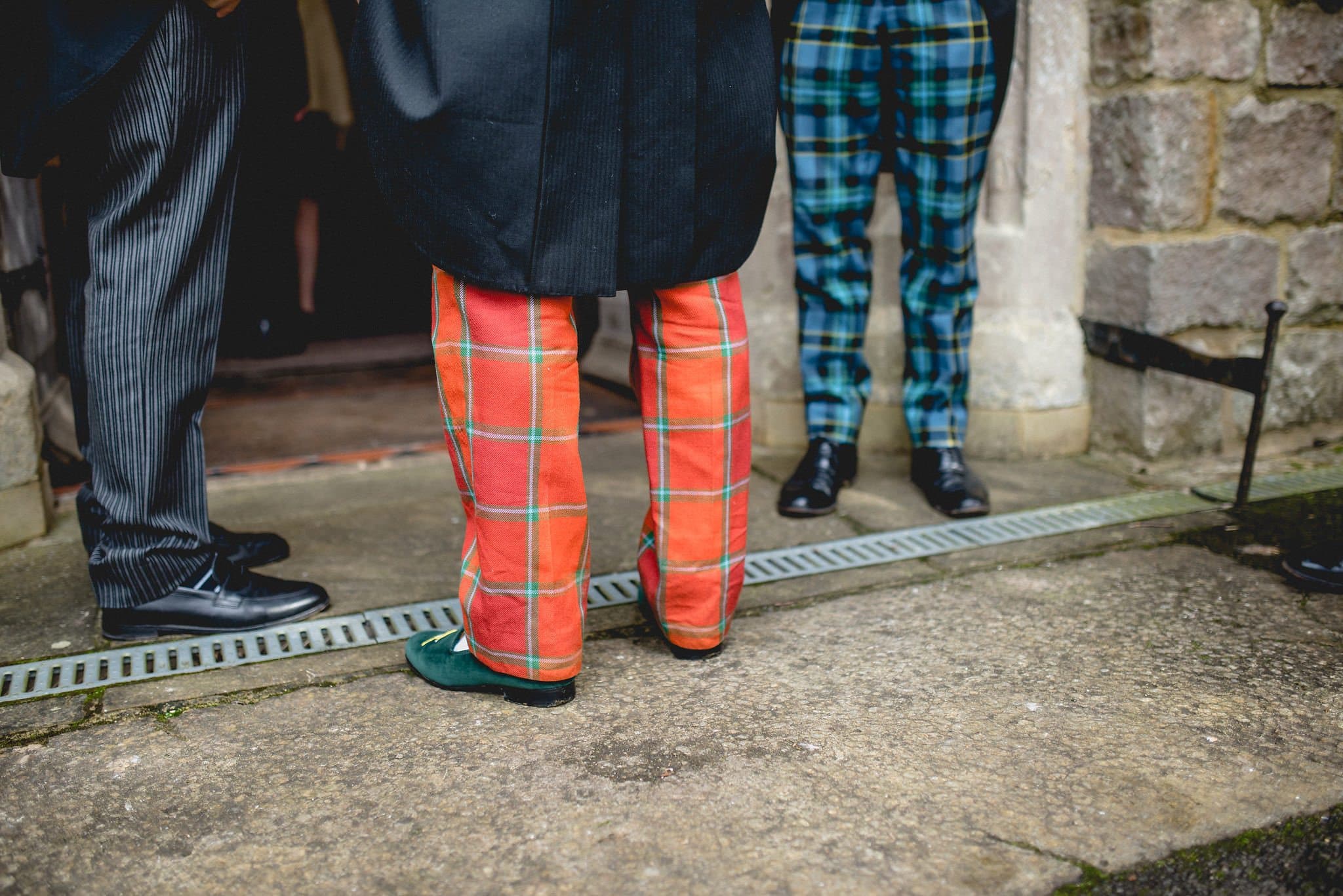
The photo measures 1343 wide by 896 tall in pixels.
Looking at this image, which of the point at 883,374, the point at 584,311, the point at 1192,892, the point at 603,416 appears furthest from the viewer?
the point at 584,311

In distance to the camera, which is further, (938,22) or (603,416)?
(603,416)

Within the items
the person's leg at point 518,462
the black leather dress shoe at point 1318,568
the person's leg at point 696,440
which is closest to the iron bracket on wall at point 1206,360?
the black leather dress shoe at point 1318,568

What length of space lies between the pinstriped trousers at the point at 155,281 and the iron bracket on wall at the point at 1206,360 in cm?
203

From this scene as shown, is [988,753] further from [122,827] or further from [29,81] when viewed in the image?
[29,81]

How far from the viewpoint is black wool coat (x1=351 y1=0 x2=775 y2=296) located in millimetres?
1308

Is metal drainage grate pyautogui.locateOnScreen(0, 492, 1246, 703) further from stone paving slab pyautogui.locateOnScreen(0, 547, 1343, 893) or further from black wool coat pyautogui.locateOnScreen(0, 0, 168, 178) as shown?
black wool coat pyautogui.locateOnScreen(0, 0, 168, 178)

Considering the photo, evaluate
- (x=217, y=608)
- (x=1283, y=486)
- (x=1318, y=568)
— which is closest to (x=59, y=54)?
(x=217, y=608)

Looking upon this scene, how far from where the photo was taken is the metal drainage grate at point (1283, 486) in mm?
2465

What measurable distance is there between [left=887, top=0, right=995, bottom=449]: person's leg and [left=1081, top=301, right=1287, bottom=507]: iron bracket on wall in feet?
1.26

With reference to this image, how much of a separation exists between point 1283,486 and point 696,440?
1.69 meters

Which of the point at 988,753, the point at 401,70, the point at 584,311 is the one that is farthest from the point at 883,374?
the point at 401,70

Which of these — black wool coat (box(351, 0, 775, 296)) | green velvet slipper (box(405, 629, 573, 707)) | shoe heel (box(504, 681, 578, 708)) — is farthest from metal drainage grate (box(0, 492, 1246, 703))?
black wool coat (box(351, 0, 775, 296))

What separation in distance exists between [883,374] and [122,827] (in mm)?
2070

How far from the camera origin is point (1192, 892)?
117 cm
